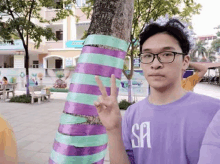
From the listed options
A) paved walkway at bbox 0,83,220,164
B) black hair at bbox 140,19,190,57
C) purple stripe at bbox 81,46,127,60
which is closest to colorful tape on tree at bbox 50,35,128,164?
purple stripe at bbox 81,46,127,60

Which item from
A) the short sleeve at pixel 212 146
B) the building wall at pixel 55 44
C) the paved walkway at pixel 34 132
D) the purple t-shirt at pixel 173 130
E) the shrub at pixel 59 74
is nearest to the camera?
the short sleeve at pixel 212 146

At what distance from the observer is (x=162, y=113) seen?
1128 millimetres

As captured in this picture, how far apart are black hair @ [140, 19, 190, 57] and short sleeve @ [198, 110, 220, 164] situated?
582 millimetres

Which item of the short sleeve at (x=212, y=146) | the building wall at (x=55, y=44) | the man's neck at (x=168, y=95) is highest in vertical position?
the building wall at (x=55, y=44)

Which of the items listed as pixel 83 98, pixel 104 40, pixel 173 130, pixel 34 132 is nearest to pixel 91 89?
pixel 83 98

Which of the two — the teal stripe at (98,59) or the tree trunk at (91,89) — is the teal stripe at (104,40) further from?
the teal stripe at (98,59)

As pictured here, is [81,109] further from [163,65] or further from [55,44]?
[55,44]

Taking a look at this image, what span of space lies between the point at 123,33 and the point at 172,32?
3.34ft

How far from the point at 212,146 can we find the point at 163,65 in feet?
1.72

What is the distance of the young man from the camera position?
1.05m

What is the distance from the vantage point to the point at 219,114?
778mm

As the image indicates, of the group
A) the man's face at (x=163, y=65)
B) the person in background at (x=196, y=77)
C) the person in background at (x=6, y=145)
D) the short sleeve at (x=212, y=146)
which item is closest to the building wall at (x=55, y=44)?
the person in background at (x=196, y=77)

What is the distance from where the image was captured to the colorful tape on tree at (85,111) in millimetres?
1849

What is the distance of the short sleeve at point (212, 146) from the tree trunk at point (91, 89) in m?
1.26
